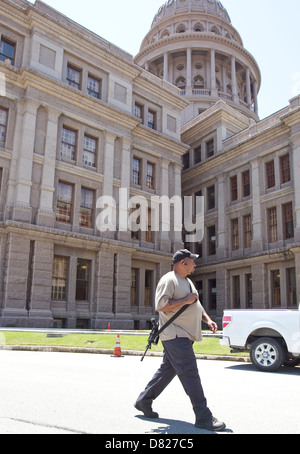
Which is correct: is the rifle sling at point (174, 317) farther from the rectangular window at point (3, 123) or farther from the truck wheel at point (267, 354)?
the rectangular window at point (3, 123)

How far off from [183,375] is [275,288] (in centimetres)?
2595

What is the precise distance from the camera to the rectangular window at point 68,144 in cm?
2634

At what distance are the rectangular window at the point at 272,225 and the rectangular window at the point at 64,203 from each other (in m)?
14.6

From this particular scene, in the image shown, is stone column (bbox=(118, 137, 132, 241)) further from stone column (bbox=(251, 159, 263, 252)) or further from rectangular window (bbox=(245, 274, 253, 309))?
rectangular window (bbox=(245, 274, 253, 309))

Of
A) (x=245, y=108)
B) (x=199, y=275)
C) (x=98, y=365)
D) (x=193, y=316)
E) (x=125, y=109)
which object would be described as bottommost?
(x=98, y=365)

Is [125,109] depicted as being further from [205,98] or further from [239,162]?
[205,98]

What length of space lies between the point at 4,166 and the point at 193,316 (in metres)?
21.4

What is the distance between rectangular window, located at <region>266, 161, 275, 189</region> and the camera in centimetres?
3041

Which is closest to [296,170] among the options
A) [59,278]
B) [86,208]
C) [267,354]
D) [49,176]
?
[86,208]

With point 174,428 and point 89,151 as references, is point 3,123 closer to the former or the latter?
point 89,151

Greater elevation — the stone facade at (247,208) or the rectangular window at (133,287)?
the stone facade at (247,208)

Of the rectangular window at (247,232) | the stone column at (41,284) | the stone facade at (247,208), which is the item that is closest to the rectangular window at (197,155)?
the stone facade at (247,208)

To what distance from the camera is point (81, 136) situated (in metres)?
27.1

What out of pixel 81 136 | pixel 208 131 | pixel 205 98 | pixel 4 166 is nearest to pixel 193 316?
pixel 4 166
